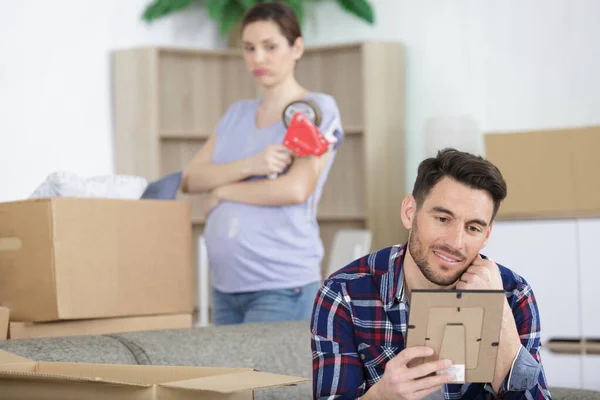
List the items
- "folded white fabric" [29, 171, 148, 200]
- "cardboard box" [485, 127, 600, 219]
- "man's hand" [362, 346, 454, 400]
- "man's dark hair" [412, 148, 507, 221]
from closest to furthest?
1. "man's hand" [362, 346, 454, 400]
2. "man's dark hair" [412, 148, 507, 221]
3. "folded white fabric" [29, 171, 148, 200]
4. "cardboard box" [485, 127, 600, 219]

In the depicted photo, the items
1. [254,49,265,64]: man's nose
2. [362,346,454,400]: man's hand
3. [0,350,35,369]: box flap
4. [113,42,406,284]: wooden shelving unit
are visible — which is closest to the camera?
[362,346,454,400]: man's hand

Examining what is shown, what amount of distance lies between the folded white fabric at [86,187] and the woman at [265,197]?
300 mm

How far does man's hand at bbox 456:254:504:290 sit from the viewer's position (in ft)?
5.20

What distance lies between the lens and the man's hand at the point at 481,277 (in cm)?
158

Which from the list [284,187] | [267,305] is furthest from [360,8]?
[267,305]

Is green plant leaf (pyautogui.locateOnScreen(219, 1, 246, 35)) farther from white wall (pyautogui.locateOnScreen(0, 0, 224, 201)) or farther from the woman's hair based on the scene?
the woman's hair

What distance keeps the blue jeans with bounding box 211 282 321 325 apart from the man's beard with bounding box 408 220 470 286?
0.78 meters

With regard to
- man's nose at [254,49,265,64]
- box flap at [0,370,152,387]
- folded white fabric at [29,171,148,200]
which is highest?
man's nose at [254,49,265,64]

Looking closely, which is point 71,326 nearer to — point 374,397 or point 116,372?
point 116,372

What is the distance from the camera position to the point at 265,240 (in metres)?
2.44

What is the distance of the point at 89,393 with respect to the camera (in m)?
1.35

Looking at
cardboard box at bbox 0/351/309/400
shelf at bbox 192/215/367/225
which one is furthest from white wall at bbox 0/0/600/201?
cardboard box at bbox 0/351/309/400

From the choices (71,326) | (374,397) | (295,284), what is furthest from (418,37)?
(374,397)

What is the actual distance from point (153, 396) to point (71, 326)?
913mm
